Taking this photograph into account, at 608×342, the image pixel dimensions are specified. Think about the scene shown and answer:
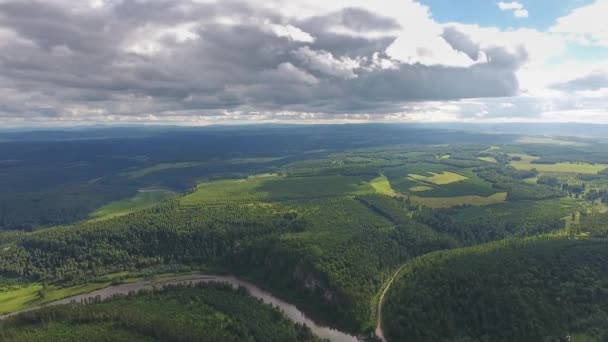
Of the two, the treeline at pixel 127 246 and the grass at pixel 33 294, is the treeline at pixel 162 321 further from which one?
the treeline at pixel 127 246

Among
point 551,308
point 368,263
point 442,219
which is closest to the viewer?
point 551,308

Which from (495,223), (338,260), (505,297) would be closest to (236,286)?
(338,260)

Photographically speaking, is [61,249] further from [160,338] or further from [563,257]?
[563,257]

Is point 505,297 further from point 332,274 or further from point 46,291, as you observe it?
point 46,291

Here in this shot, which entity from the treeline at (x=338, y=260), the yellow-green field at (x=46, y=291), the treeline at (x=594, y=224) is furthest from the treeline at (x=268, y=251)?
the treeline at (x=594, y=224)

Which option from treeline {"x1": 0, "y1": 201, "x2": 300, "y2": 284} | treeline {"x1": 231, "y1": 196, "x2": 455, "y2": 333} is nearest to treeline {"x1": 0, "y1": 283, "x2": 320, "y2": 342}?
treeline {"x1": 231, "y1": 196, "x2": 455, "y2": 333}

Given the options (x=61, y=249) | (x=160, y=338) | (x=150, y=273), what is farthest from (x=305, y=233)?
(x=61, y=249)
